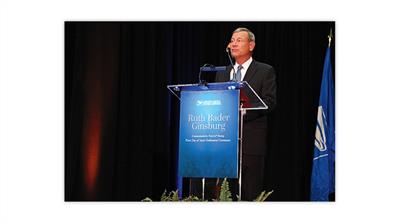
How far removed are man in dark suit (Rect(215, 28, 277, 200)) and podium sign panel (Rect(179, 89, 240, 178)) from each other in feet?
2.04

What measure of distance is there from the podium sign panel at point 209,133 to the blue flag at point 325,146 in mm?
1177

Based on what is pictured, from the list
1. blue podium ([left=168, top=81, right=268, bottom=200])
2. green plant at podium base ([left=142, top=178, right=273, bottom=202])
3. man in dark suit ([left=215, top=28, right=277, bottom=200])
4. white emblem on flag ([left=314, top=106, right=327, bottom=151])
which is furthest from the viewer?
white emblem on flag ([left=314, top=106, right=327, bottom=151])

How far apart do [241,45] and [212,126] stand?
1179mm

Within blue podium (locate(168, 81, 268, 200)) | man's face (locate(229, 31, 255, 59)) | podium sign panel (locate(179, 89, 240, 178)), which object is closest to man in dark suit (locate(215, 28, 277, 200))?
man's face (locate(229, 31, 255, 59))

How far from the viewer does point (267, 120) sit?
6.85 m

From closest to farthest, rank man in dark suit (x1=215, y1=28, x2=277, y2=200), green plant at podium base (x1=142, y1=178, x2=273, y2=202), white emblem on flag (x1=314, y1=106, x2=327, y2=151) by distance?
green plant at podium base (x1=142, y1=178, x2=273, y2=202) → man in dark suit (x1=215, y1=28, x2=277, y2=200) → white emblem on flag (x1=314, y1=106, x2=327, y2=151)

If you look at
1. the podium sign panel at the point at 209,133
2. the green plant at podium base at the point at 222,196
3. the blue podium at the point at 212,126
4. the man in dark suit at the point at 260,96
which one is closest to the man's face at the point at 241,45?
the man in dark suit at the point at 260,96

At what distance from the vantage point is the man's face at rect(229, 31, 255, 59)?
690cm

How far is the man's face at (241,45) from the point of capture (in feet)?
22.6

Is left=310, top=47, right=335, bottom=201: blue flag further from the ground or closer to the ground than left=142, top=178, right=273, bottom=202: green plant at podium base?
further from the ground

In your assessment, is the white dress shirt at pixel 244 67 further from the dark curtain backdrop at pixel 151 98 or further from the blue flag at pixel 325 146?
the blue flag at pixel 325 146

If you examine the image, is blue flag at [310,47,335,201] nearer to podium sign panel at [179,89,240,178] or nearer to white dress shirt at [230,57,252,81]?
white dress shirt at [230,57,252,81]

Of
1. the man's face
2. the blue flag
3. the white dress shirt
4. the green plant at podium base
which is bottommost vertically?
the green plant at podium base
